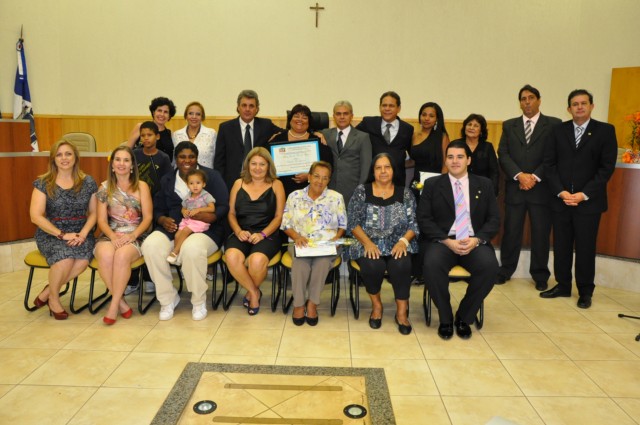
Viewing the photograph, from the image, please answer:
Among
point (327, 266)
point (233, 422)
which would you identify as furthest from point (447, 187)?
point (233, 422)

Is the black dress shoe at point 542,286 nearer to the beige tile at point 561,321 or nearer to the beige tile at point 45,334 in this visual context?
the beige tile at point 561,321

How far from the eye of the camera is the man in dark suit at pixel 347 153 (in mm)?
4828

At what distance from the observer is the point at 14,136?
592 cm

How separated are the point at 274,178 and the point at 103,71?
17.7ft

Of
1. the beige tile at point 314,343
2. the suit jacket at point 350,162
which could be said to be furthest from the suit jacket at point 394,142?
the beige tile at point 314,343

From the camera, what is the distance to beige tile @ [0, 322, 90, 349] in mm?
3660

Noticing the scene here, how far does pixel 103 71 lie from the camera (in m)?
8.45

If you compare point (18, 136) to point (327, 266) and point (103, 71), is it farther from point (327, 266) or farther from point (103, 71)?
point (327, 266)

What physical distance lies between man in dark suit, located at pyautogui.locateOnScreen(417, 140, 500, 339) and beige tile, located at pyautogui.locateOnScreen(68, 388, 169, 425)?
208 centimetres

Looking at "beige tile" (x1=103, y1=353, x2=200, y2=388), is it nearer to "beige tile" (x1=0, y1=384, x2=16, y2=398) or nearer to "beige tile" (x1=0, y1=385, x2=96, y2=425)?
"beige tile" (x1=0, y1=385, x2=96, y2=425)

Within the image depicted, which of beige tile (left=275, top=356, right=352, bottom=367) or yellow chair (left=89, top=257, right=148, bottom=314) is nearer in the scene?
beige tile (left=275, top=356, right=352, bottom=367)

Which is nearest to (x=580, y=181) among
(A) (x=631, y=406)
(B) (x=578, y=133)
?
(B) (x=578, y=133)

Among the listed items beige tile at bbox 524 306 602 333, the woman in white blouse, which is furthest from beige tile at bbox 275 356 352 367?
the woman in white blouse

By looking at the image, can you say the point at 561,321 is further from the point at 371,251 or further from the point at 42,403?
the point at 42,403
